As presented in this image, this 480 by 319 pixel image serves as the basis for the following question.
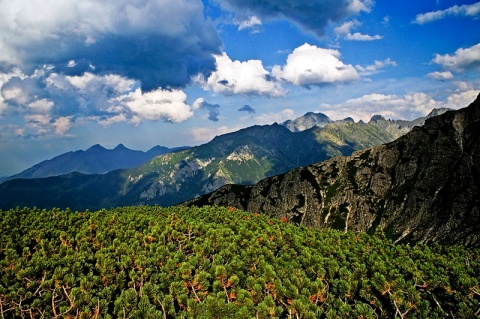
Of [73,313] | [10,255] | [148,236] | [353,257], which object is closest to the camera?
[73,313]

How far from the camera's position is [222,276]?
21.0m

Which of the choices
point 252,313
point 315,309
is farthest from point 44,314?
point 315,309

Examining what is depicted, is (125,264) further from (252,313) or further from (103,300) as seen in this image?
(252,313)

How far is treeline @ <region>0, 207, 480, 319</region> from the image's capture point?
60.9ft

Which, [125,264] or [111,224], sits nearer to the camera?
[125,264]

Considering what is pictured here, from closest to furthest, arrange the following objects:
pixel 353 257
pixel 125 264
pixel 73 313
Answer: pixel 73 313, pixel 125 264, pixel 353 257

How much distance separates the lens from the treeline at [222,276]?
18562 millimetres

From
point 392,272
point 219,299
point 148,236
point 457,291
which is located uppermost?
point 148,236

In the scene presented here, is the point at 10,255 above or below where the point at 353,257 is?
above

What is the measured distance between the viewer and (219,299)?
1777 centimetres

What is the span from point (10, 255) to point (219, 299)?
1621cm

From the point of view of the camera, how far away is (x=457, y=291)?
20109mm

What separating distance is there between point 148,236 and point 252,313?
15.1 metres

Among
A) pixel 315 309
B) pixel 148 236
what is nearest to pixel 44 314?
pixel 148 236
